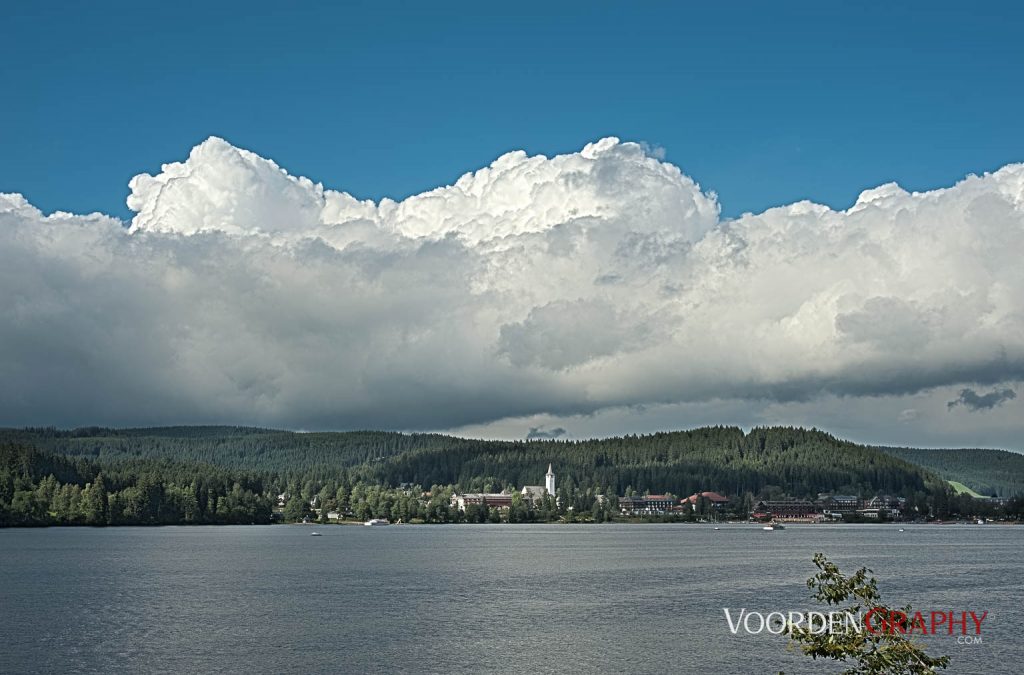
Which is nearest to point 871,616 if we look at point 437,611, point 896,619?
point 896,619

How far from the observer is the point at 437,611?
3792 inches

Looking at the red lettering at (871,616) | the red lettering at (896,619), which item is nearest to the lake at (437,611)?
the red lettering at (896,619)

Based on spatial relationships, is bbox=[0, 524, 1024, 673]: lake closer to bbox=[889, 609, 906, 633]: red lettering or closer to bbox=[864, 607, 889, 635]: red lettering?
bbox=[889, 609, 906, 633]: red lettering

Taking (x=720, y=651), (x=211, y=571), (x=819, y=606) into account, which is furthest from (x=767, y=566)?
(x=720, y=651)

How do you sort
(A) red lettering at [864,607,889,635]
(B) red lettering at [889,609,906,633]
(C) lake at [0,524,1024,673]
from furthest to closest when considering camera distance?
(C) lake at [0,524,1024,673] → (B) red lettering at [889,609,906,633] → (A) red lettering at [864,607,889,635]

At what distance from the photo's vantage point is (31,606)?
324 ft

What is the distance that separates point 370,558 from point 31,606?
80.9 m

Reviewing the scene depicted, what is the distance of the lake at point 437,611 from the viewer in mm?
70062

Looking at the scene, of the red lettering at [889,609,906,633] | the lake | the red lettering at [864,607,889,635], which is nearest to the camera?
the red lettering at [864,607,889,635]

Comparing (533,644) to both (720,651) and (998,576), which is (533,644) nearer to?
(720,651)

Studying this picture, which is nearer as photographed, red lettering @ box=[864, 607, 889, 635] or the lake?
red lettering @ box=[864, 607, 889, 635]

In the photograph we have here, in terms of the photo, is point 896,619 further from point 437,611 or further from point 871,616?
point 437,611

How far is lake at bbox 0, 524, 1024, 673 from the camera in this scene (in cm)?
7006

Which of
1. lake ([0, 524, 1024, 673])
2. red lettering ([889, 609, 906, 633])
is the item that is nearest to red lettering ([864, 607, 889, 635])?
red lettering ([889, 609, 906, 633])
